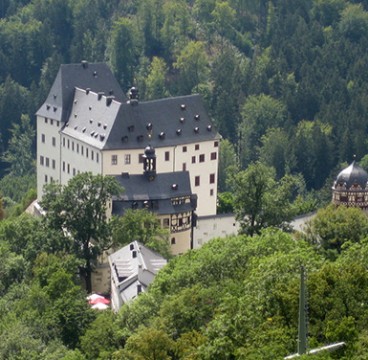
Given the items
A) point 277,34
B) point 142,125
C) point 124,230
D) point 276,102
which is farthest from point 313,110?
point 124,230

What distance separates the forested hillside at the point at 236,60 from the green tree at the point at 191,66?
10cm

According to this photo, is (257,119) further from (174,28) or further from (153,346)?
(153,346)

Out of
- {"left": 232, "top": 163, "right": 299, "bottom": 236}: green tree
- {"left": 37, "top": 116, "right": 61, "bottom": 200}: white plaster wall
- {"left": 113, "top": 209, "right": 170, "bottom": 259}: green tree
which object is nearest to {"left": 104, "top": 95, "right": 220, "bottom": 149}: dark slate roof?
{"left": 37, "top": 116, "right": 61, "bottom": 200}: white plaster wall

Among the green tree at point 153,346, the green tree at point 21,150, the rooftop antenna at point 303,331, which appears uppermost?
the rooftop antenna at point 303,331

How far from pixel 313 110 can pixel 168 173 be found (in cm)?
6033

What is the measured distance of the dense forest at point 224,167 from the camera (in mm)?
64625

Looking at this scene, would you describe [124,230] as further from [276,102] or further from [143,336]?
[276,102]

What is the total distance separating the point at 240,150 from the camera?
499 ft

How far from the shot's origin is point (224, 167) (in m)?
139

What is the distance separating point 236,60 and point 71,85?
56813mm

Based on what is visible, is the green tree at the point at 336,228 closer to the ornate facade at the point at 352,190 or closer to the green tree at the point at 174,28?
the ornate facade at the point at 352,190

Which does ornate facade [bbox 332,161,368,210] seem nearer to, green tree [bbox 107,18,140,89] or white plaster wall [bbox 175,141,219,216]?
white plaster wall [bbox 175,141,219,216]

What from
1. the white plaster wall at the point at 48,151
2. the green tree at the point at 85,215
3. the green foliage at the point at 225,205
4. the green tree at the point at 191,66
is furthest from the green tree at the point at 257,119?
the green tree at the point at 85,215

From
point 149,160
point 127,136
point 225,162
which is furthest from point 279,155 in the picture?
point 149,160
